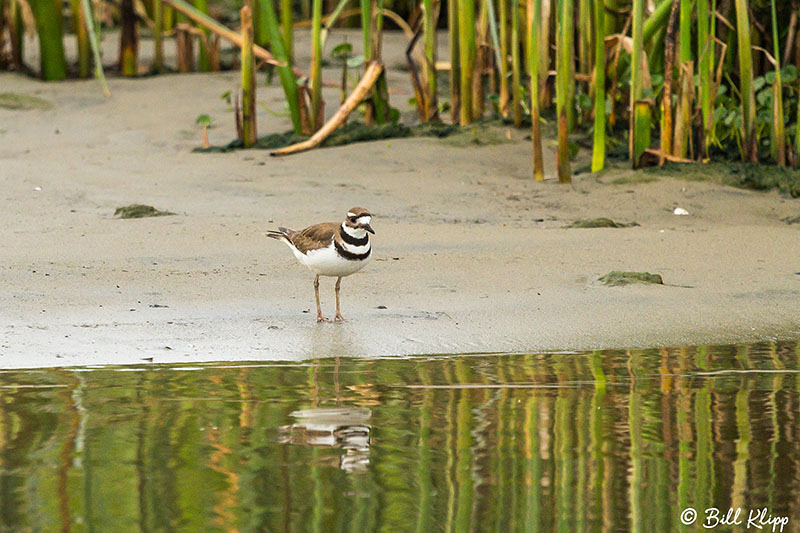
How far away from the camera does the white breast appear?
4.79 meters

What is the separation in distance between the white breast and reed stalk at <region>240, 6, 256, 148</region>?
2.91m

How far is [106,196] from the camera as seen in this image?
22.3ft

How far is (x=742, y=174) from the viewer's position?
7.14 m

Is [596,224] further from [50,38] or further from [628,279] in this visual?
[50,38]

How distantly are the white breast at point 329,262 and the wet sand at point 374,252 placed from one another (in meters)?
0.19

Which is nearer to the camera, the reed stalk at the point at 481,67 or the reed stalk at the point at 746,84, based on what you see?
the reed stalk at the point at 746,84

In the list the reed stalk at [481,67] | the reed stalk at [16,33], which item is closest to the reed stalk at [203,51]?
the reed stalk at [16,33]

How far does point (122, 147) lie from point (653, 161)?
3.49m

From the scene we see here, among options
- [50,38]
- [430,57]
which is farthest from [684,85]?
[50,38]

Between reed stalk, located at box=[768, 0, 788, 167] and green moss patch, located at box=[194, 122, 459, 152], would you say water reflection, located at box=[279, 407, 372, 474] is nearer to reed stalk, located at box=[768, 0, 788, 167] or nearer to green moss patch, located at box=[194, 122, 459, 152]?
reed stalk, located at box=[768, 0, 788, 167]

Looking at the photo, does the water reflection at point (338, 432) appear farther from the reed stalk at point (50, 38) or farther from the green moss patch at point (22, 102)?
the reed stalk at point (50, 38)

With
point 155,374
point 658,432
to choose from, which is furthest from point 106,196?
point 658,432

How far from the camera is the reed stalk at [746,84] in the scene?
6.79 metres

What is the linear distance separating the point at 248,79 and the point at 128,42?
244cm
